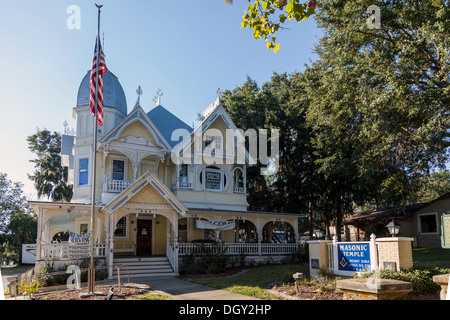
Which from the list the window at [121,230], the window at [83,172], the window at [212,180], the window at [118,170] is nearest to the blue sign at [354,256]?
the window at [212,180]

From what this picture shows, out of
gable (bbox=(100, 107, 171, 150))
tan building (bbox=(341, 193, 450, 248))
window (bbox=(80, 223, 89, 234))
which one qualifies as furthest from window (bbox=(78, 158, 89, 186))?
tan building (bbox=(341, 193, 450, 248))

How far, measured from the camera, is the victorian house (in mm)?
19688

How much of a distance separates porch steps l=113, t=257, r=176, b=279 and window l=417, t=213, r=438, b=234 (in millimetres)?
23176

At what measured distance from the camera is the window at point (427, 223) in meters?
31.5

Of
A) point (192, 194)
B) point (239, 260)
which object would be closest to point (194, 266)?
point (239, 260)

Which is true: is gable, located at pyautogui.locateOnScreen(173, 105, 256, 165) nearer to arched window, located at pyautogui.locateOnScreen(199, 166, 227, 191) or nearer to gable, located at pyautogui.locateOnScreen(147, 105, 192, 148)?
arched window, located at pyautogui.locateOnScreen(199, 166, 227, 191)

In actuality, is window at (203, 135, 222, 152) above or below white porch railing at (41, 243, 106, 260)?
above

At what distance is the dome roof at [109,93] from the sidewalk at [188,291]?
41.7ft

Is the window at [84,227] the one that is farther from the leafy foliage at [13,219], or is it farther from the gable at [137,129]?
the leafy foliage at [13,219]

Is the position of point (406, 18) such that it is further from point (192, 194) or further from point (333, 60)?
point (192, 194)

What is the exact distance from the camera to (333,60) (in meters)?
21.4

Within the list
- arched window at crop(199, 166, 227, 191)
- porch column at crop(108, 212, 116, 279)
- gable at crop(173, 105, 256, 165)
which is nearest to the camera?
porch column at crop(108, 212, 116, 279)
